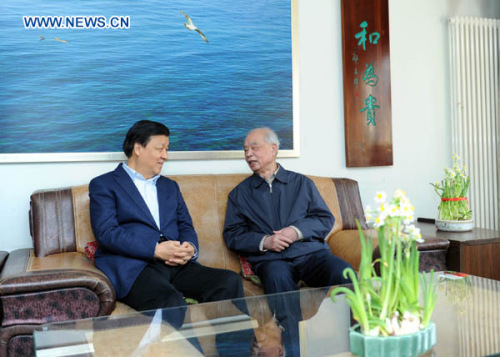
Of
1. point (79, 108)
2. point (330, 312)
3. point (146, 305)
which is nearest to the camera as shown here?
point (330, 312)

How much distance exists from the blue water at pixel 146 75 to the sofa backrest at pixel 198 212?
1.04 feet

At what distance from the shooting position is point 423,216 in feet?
12.9

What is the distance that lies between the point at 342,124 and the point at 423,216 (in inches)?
35.9

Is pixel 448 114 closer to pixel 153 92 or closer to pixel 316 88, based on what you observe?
pixel 316 88

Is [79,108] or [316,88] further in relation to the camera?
[316,88]

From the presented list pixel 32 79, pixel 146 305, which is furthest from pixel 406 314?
pixel 32 79

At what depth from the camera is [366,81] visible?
3.70m

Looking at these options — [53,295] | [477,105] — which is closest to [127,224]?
[53,295]

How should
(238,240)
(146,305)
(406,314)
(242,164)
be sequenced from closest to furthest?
(406,314) < (146,305) < (238,240) < (242,164)

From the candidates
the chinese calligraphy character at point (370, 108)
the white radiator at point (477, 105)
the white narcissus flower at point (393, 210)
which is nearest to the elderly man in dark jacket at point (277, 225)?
→ the chinese calligraphy character at point (370, 108)

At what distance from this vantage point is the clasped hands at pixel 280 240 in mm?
2738

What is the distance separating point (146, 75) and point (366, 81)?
1.47m

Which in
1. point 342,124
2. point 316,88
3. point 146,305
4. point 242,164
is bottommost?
point 146,305

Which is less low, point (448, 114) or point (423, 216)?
point (448, 114)
